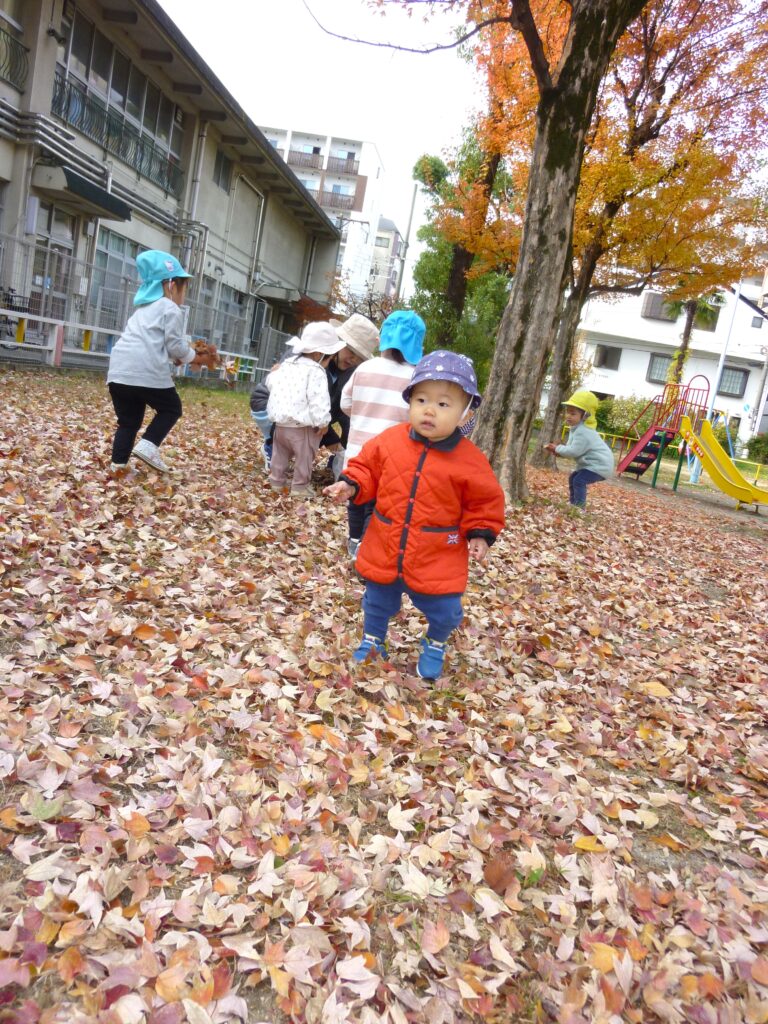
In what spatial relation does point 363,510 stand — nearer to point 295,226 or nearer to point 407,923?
point 407,923

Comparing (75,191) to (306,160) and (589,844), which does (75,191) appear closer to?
(589,844)

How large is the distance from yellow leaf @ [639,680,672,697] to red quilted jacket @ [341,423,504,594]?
161cm

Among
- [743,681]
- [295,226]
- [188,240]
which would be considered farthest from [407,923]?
[295,226]

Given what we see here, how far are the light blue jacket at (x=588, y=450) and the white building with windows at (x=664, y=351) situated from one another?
110 feet

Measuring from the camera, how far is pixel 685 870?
2750 mm

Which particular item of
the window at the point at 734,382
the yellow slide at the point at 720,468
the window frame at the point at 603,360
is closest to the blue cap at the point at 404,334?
the yellow slide at the point at 720,468

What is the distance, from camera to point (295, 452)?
6.88 m

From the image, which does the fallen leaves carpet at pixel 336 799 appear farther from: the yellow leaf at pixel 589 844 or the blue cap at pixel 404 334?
the blue cap at pixel 404 334

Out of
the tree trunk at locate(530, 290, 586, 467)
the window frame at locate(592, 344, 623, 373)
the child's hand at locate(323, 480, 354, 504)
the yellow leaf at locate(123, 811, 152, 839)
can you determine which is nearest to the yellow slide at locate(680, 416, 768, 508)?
the tree trunk at locate(530, 290, 586, 467)

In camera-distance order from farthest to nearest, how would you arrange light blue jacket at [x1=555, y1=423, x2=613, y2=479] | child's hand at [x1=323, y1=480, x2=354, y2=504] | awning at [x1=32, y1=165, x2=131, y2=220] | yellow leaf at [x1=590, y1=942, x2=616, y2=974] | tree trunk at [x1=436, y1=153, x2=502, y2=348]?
tree trunk at [x1=436, y1=153, x2=502, y2=348]
awning at [x1=32, y1=165, x2=131, y2=220]
light blue jacket at [x1=555, y1=423, x2=613, y2=479]
child's hand at [x1=323, y1=480, x2=354, y2=504]
yellow leaf at [x1=590, y1=942, x2=616, y2=974]

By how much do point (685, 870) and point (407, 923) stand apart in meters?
1.16

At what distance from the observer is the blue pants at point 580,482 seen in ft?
32.2

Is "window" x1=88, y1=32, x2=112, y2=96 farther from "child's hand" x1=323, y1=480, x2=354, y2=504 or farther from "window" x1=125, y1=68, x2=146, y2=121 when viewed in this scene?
"child's hand" x1=323, y1=480, x2=354, y2=504

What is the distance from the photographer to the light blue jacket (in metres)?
9.24
